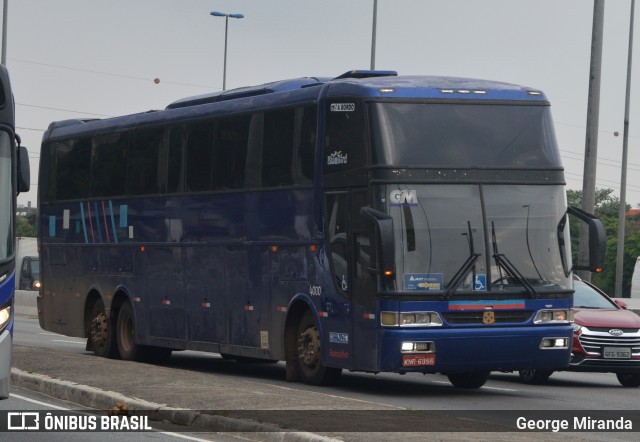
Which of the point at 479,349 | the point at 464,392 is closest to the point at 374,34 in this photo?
the point at 464,392

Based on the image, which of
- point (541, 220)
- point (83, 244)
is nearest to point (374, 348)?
point (541, 220)

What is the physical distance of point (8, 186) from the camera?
13.3m

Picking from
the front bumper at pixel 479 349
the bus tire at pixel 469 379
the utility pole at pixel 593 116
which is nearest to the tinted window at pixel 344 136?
the front bumper at pixel 479 349

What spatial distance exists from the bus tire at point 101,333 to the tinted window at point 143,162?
8.07 ft

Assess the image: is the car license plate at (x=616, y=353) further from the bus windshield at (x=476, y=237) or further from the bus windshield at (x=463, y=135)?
the bus windshield at (x=463, y=135)

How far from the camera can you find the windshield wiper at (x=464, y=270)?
1698 cm

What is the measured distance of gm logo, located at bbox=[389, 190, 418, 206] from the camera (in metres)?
17.0

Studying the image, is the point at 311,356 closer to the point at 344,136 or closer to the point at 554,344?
the point at 344,136

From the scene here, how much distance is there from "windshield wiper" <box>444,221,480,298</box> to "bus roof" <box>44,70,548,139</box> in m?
1.86

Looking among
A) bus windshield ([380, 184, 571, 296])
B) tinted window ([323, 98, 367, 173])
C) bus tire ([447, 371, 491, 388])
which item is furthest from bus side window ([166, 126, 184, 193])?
bus windshield ([380, 184, 571, 296])

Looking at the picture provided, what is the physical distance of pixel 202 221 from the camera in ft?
70.5

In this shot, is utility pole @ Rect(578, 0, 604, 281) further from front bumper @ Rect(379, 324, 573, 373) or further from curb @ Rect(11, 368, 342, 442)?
curb @ Rect(11, 368, 342, 442)

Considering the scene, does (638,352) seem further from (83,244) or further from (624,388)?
(83,244)

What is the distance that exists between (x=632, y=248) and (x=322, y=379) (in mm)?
86785
